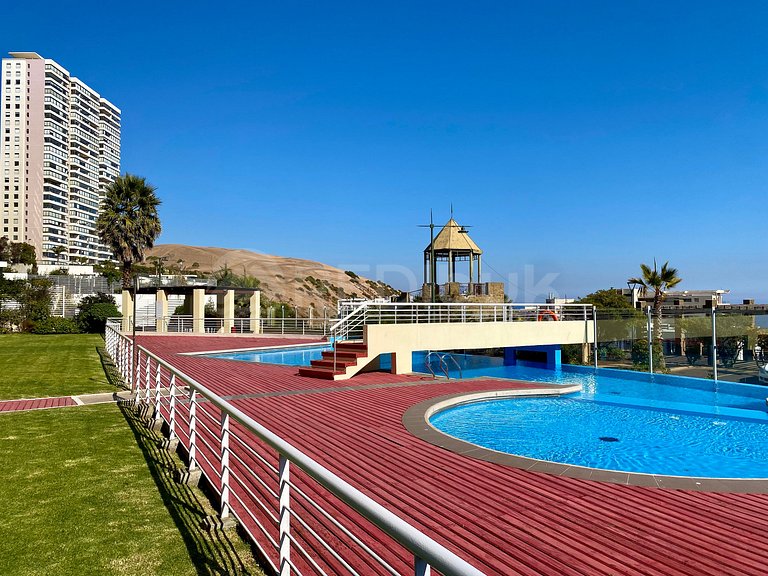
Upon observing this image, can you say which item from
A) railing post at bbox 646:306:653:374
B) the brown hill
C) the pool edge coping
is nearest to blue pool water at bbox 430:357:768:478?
the pool edge coping

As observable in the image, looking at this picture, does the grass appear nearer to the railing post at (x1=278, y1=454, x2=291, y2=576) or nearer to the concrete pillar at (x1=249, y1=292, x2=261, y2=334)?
the railing post at (x1=278, y1=454, x2=291, y2=576)

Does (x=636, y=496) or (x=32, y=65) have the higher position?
(x=32, y=65)

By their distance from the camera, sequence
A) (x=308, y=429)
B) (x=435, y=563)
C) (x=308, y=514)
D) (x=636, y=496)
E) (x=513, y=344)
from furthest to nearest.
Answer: (x=513, y=344), (x=308, y=429), (x=636, y=496), (x=308, y=514), (x=435, y=563)

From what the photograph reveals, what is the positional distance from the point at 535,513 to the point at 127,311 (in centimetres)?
3222

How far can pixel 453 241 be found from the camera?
26.2 meters

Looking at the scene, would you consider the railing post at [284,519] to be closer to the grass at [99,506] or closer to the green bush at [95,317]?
the grass at [99,506]

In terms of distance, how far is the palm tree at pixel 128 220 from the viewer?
3206cm

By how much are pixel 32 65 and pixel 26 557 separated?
13842 centimetres

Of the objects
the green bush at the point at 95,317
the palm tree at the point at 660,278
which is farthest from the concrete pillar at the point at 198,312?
the palm tree at the point at 660,278

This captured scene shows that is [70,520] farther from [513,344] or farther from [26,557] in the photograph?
[513,344]

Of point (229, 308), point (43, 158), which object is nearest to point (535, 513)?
point (229, 308)

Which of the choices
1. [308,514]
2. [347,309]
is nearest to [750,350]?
[347,309]

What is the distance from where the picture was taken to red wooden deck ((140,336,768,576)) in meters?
3.54

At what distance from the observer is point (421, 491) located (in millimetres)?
4957
